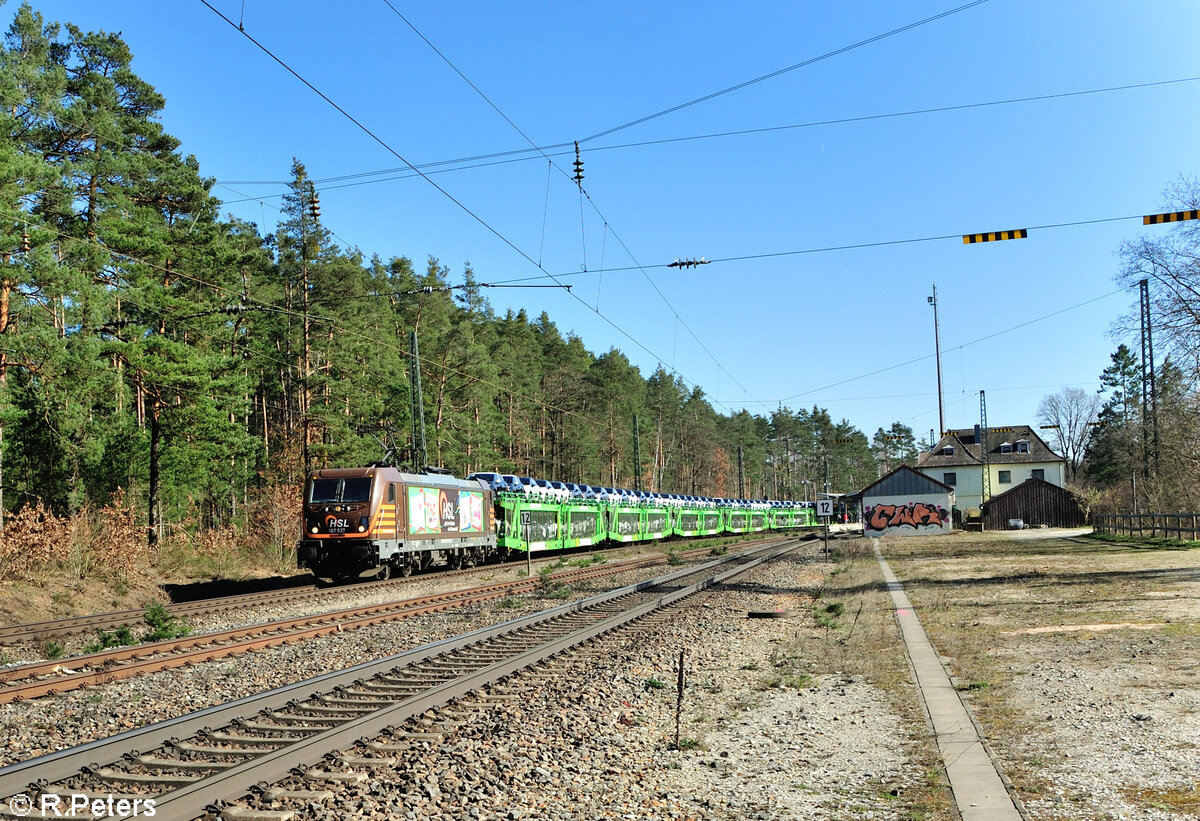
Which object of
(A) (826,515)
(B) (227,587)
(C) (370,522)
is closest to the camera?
(C) (370,522)

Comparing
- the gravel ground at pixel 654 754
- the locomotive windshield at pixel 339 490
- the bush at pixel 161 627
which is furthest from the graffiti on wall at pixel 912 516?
the bush at pixel 161 627

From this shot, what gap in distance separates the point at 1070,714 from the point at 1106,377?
11236 centimetres

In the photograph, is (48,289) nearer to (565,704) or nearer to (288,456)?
(288,456)

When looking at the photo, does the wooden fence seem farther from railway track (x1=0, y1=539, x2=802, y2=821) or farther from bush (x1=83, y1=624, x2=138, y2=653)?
bush (x1=83, y1=624, x2=138, y2=653)

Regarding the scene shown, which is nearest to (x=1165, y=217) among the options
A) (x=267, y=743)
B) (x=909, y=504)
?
(x=267, y=743)

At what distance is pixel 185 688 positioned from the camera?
10.1 m

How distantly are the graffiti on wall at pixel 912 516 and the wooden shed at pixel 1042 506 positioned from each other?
9689 millimetres

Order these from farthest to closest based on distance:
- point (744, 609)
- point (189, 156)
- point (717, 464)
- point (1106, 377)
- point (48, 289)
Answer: point (717, 464) → point (1106, 377) → point (189, 156) → point (48, 289) → point (744, 609)

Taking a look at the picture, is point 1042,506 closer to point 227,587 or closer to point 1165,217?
point 1165,217

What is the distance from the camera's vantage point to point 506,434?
6975cm

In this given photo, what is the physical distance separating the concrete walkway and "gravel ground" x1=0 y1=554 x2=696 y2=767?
6855 mm

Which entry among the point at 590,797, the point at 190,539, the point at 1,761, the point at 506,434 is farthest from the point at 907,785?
the point at 506,434

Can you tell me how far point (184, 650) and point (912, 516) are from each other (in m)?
54.6

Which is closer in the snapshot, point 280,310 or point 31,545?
point 31,545
